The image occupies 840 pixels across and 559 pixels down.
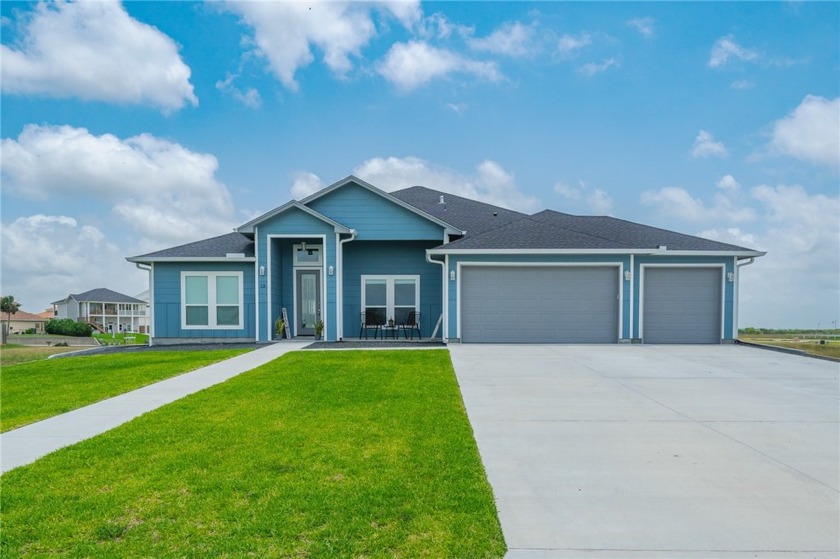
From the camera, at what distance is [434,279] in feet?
50.5

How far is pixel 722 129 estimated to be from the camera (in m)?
14.9

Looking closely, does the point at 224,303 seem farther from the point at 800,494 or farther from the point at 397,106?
the point at 800,494

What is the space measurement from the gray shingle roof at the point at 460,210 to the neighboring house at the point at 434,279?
3.24 feet

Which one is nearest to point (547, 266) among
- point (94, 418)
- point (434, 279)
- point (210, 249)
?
point (434, 279)

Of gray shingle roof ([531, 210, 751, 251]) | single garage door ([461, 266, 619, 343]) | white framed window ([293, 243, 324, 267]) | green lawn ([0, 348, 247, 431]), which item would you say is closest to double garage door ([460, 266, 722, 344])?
single garage door ([461, 266, 619, 343])

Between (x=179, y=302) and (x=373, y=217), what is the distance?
6.74 m

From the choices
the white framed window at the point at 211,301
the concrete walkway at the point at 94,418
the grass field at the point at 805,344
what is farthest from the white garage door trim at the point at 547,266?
the white framed window at the point at 211,301

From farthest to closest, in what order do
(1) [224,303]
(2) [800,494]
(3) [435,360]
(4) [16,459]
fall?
1. (1) [224,303]
2. (3) [435,360]
3. (4) [16,459]
4. (2) [800,494]

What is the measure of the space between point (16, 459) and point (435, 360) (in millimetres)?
6920

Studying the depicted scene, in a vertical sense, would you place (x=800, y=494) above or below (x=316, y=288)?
below

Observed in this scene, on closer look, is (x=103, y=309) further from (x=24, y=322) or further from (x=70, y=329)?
(x=70, y=329)

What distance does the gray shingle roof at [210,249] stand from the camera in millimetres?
14594

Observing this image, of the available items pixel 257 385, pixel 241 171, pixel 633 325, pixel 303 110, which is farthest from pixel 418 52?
pixel 257 385

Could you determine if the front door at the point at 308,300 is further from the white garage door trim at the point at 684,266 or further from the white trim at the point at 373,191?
the white garage door trim at the point at 684,266
